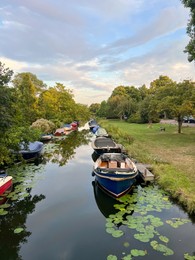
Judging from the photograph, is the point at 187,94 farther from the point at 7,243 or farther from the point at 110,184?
the point at 7,243

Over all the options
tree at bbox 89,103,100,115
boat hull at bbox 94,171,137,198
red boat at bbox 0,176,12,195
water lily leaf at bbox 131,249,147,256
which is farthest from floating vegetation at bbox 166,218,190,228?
tree at bbox 89,103,100,115

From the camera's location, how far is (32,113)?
115ft

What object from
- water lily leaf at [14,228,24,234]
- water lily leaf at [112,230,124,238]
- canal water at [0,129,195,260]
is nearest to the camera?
canal water at [0,129,195,260]

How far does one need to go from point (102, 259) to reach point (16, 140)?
868 centimetres

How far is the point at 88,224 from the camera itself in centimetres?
930

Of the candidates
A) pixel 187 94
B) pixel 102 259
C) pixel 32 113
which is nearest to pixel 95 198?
pixel 102 259

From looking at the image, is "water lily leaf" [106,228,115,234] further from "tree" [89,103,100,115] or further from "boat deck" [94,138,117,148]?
"tree" [89,103,100,115]

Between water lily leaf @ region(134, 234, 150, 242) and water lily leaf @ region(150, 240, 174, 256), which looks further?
water lily leaf @ region(134, 234, 150, 242)

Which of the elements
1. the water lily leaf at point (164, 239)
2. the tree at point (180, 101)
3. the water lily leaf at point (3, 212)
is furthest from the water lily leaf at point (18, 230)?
the tree at point (180, 101)

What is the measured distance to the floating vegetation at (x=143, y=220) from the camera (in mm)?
7592

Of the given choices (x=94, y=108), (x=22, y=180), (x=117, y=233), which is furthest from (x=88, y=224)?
(x=94, y=108)

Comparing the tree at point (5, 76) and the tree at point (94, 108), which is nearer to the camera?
the tree at point (5, 76)

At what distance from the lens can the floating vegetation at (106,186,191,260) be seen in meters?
7.59

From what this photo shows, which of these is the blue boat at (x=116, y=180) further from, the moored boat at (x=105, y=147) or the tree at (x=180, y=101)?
the tree at (x=180, y=101)
